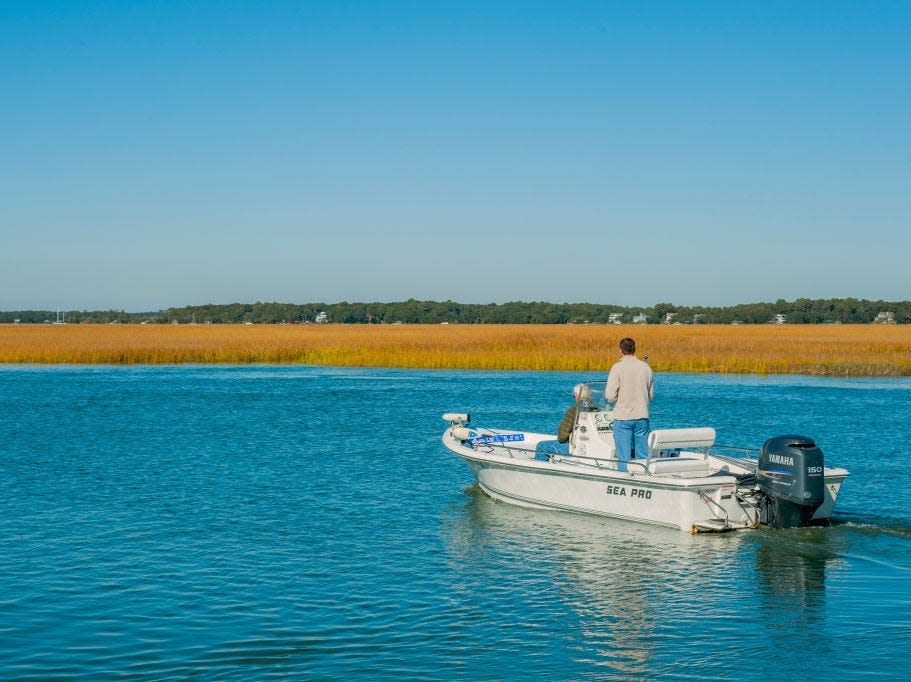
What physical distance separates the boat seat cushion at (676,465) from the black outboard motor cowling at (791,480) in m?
1.08

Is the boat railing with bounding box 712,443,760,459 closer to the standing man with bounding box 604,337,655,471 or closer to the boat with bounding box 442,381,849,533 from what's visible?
the boat with bounding box 442,381,849,533

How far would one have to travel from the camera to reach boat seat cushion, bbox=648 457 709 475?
39.9ft

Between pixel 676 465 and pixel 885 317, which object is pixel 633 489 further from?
pixel 885 317

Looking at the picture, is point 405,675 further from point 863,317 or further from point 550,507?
point 863,317

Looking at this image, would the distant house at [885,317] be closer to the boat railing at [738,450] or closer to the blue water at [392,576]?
the blue water at [392,576]

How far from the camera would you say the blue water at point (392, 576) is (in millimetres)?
7828

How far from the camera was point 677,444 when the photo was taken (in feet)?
40.1

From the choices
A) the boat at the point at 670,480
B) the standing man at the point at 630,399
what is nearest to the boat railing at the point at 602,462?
the boat at the point at 670,480

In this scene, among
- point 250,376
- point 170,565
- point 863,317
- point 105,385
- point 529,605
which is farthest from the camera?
point 863,317

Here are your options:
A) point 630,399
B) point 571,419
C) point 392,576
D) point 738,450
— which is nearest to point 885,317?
point 738,450

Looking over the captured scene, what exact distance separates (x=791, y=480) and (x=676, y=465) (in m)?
1.55

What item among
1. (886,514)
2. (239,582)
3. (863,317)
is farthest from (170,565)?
(863,317)

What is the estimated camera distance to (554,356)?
141 ft

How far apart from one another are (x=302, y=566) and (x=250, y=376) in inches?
1224
